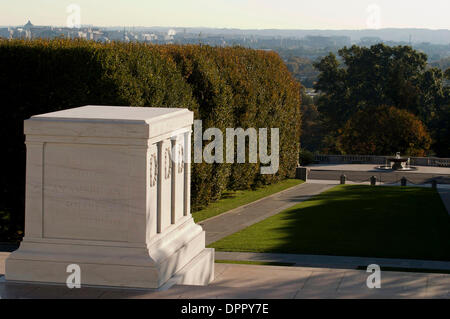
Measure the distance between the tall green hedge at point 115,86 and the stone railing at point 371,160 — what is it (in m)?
31.2

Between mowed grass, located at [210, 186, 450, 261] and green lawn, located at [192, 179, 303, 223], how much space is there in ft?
7.96

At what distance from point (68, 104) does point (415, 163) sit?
43812 millimetres

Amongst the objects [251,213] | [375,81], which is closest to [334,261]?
[251,213]

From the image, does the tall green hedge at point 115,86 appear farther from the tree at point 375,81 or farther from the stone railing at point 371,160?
the tree at point 375,81

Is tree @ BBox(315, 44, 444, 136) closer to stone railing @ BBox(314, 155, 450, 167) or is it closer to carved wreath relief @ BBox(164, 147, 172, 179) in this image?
stone railing @ BBox(314, 155, 450, 167)

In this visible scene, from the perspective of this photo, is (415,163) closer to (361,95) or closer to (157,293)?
(361,95)

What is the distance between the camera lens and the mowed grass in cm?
1589

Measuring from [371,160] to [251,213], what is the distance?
36.1 metres

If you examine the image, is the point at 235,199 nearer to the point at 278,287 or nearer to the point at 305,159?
the point at 278,287

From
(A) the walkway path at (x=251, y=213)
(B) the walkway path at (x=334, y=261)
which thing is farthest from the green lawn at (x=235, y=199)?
(B) the walkway path at (x=334, y=261)

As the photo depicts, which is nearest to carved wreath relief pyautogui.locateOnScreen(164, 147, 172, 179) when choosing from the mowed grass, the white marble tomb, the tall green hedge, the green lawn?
the white marble tomb

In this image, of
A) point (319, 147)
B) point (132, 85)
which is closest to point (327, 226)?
point (132, 85)

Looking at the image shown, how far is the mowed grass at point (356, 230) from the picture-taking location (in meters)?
15.9

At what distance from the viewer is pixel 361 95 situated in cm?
7625
